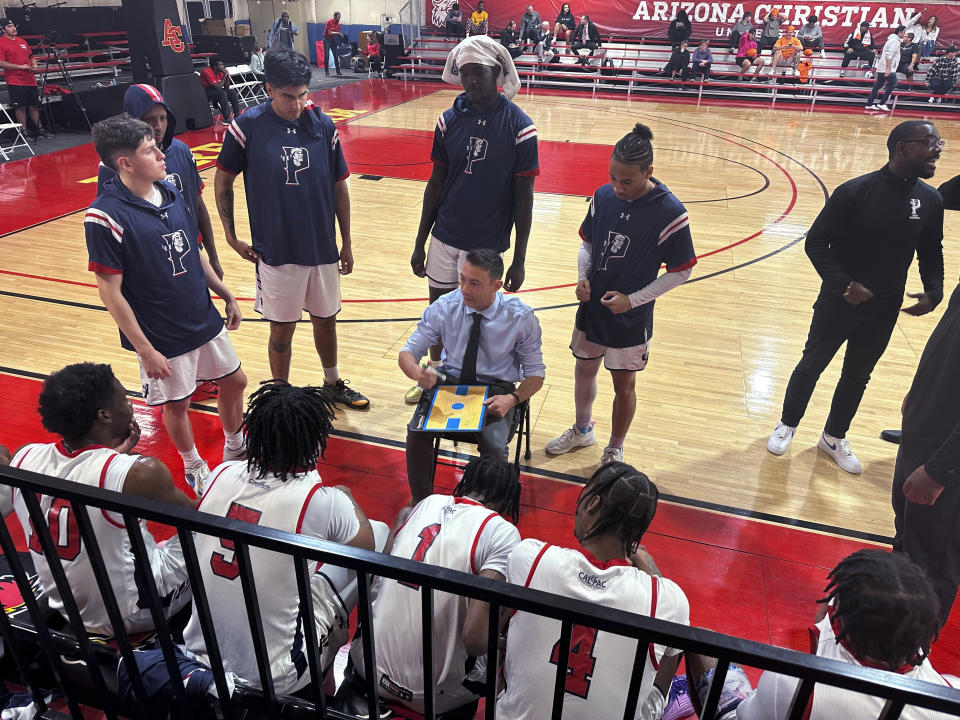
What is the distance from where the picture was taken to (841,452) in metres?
3.93

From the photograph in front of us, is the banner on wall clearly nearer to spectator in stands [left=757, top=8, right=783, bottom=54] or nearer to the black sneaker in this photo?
spectator in stands [left=757, top=8, right=783, bottom=54]

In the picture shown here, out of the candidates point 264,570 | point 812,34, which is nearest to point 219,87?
point 264,570

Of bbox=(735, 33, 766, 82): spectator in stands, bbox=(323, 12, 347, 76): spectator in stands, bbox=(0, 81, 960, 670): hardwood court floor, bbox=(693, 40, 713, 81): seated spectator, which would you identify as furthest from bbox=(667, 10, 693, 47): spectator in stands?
bbox=(323, 12, 347, 76): spectator in stands

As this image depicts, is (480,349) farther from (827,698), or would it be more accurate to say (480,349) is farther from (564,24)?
(564,24)

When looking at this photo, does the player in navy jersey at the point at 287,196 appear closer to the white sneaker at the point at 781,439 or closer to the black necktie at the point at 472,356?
the black necktie at the point at 472,356

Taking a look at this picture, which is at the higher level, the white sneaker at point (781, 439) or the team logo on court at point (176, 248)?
the team logo on court at point (176, 248)

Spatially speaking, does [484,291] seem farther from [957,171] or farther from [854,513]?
[957,171]

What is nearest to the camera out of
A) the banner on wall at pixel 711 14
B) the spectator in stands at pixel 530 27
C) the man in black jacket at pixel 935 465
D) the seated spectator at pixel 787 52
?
the man in black jacket at pixel 935 465

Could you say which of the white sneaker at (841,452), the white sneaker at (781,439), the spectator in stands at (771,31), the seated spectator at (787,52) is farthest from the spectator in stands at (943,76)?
the white sneaker at (781,439)

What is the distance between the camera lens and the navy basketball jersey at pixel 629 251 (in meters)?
3.25

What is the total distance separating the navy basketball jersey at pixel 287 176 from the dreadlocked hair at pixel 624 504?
2.49 m

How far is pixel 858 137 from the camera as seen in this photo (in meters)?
13.1

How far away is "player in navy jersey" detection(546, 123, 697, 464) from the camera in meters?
3.17

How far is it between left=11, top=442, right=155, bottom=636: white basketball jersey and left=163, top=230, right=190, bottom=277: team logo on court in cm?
112
